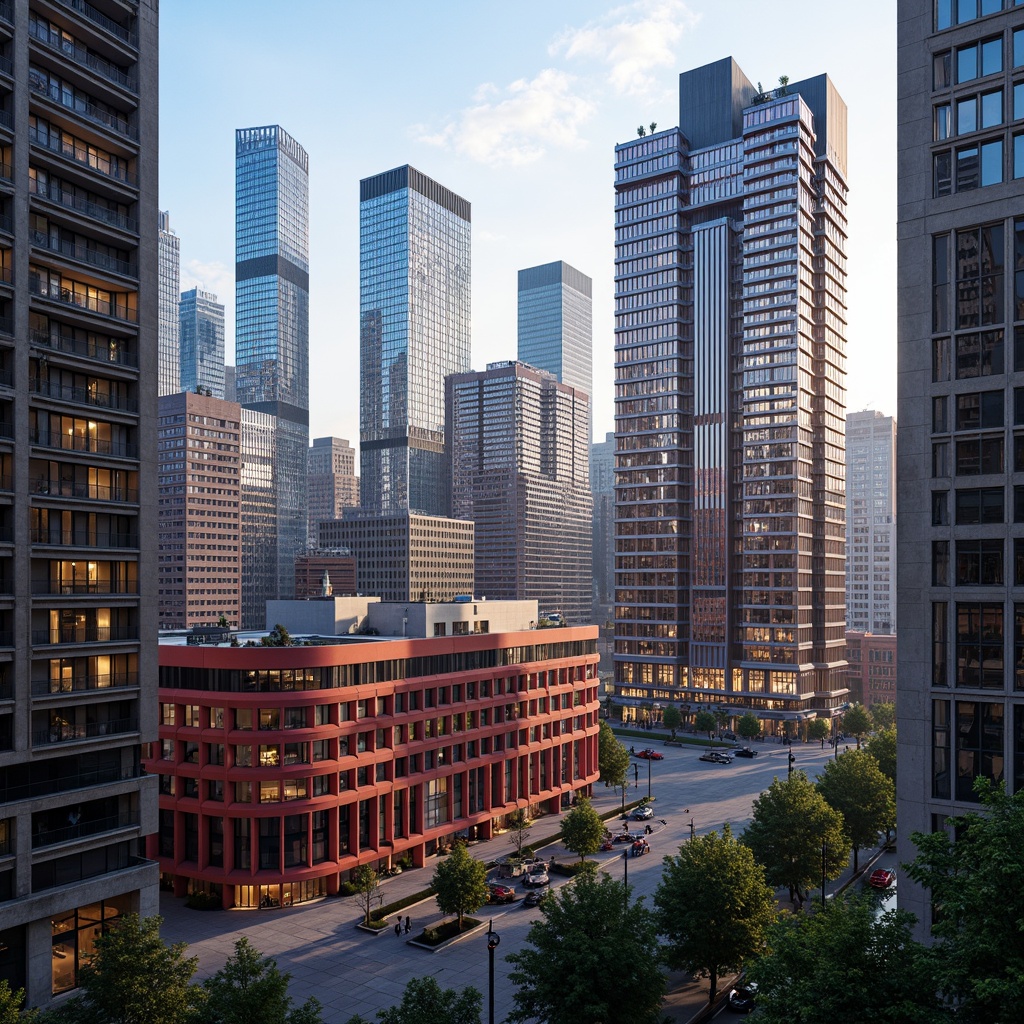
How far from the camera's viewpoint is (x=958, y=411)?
47.6m

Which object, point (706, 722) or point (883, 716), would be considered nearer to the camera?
point (883, 716)

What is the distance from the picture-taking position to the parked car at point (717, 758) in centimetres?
12719

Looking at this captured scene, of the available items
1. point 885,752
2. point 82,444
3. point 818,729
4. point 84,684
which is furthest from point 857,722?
point 82,444

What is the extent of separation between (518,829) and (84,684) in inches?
1581

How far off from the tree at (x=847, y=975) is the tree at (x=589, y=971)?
9.90 meters

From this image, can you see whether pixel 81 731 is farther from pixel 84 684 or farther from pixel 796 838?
pixel 796 838

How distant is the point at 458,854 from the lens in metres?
61.0

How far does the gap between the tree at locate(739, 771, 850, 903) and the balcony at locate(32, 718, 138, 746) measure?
43921 mm

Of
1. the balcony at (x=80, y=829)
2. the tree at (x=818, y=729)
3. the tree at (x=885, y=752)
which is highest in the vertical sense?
the balcony at (x=80, y=829)

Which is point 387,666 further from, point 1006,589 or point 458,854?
point 1006,589

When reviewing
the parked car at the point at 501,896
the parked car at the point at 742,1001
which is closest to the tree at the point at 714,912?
the parked car at the point at 742,1001

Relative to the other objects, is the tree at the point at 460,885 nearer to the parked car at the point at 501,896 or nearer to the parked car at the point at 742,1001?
the parked car at the point at 501,896

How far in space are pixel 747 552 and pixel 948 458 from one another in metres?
118

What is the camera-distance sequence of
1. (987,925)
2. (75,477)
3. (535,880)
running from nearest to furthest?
(987,925) < (75,477) < (535,880)
